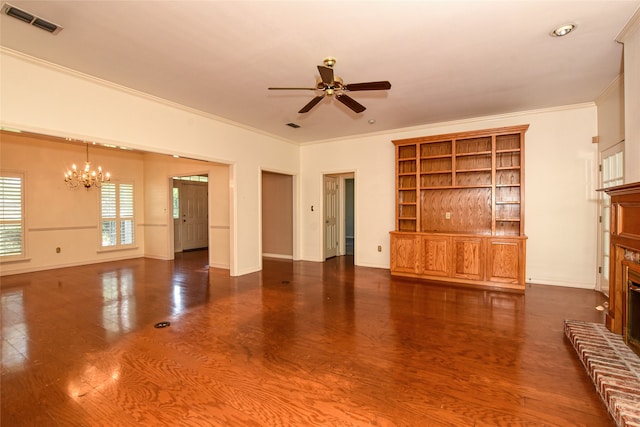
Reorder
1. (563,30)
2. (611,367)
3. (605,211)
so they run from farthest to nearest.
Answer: (605,211)
(563,30)
(611,367)

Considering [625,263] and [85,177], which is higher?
[85,177]

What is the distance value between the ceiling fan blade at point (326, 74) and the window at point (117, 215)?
7.09 meters

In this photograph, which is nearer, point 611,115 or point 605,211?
point 611,115

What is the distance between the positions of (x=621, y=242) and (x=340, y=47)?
3.18 metres

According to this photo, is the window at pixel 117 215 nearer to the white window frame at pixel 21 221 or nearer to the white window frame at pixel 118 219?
the white window frame at pixel 118 219

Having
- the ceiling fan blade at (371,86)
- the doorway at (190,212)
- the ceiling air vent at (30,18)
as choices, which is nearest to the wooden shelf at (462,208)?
the ceiling fan blade at (371,86)

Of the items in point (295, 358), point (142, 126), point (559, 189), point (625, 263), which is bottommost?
point (295, 358)

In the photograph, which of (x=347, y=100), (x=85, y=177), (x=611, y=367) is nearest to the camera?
(x=611, y=367)

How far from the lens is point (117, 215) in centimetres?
775

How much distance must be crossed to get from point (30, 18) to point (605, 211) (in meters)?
7.21

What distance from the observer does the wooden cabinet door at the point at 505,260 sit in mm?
4668

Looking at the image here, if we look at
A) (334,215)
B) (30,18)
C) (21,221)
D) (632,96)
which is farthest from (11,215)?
(632,96)

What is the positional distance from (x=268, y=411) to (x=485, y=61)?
3.97 m

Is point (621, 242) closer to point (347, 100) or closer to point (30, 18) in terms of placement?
point (347, 100)
